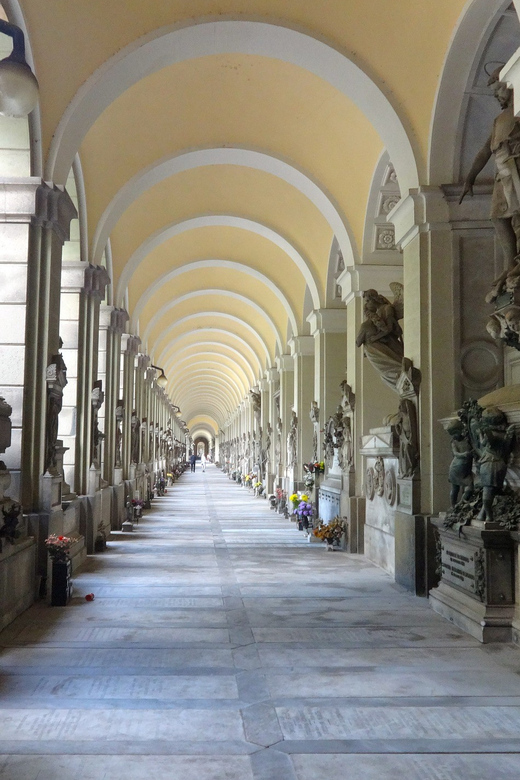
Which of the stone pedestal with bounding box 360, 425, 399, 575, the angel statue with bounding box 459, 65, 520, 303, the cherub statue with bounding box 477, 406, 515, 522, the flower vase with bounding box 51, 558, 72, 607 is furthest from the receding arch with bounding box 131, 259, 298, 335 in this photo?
the cherub statue with bounding box 477, 406, 515, 522

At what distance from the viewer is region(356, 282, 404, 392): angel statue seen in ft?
34.4

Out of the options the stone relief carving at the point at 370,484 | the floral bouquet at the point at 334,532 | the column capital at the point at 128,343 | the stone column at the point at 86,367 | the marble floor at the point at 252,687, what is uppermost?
the column capital at the point at 128,343

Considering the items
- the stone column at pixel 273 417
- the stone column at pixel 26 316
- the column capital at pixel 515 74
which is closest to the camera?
the column capital at pixel 515 74

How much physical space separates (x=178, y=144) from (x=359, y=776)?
11.5 meters

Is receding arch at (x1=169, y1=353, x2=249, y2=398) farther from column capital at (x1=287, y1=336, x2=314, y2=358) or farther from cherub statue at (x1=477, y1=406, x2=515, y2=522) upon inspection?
cherub statue at (x1=477, y1=406, x2=515, y2=522)

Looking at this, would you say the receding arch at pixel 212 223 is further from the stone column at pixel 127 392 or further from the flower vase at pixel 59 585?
the flower vase at pixel 59 585

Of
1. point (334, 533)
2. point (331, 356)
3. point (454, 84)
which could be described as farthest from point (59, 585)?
point (331, 356)

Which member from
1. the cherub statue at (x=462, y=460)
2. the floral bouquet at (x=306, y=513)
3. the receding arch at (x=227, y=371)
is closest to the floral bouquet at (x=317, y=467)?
the floral bouquet at (x=306, y=513)

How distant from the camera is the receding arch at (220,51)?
9203 mm

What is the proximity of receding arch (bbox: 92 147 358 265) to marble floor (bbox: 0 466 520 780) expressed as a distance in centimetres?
626

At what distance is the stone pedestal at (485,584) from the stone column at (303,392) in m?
12.5

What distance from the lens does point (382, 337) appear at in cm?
1083

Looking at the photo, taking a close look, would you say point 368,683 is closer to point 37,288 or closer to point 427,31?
point 37,288

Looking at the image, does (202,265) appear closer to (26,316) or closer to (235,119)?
(235,119)
